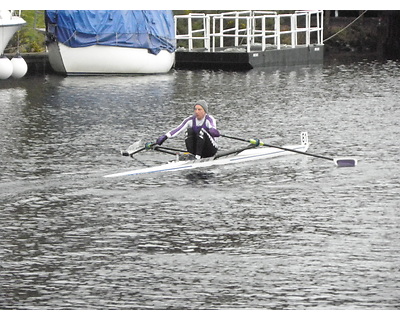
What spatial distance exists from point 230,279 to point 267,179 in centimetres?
753

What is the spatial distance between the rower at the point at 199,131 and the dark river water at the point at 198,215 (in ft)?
1.77

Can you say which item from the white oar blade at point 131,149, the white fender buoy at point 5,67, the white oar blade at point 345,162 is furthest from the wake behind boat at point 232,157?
the white fender buoy at point 5,67

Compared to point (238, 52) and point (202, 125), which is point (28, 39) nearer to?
point (238, 52)

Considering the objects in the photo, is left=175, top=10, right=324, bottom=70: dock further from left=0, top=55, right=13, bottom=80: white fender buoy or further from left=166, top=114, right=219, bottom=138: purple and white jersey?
left=166, top=114, right=219, bottom=138: purple and white jersey

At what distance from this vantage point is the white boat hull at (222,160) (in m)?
22.5

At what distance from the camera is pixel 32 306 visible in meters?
13.9

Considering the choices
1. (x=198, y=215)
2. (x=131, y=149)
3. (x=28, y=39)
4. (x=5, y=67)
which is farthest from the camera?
(x=28, y=39)

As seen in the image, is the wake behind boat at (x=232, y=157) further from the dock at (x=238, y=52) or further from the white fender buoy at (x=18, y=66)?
the dock at (x=238, y=52)

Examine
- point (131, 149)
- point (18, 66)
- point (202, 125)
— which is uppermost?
point (202, 125)

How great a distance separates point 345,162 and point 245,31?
109 feet

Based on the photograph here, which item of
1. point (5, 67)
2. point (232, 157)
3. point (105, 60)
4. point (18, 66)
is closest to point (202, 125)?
point (232, 157)

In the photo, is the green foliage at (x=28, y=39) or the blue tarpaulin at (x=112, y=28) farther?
the green foliage at (x=28, y=39)

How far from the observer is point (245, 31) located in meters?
56.0
